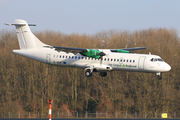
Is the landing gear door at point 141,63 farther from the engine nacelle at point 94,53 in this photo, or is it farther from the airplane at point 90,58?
the engine nacelle at point 94,53

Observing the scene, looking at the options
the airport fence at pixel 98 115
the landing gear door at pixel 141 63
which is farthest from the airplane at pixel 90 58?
the airport fence at pixel 98 115

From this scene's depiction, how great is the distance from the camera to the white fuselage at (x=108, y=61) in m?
34.0

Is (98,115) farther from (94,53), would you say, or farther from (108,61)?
(94,53)

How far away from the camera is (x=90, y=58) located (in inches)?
1455

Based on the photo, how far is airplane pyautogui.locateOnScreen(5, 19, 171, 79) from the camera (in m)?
34.1

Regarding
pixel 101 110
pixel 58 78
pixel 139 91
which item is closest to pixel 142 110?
pixel 139 91

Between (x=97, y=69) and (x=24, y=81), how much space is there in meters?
33.3

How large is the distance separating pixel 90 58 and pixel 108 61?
2462mm

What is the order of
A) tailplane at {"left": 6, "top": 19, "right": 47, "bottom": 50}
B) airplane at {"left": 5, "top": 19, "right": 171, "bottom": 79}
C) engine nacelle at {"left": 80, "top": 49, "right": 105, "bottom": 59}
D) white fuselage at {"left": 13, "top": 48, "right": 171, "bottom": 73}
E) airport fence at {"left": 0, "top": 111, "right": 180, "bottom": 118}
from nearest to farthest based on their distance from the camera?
1. white fuselage at {"left": 13, "top": 48, "right": 171, "bottom": 73}
2. airplane at {"left": 5, "top": 19, "right": 171, "bottom": 79}
3. engine nacelle at {"left": 80, "top": 49, "right": 105, "bottom": 59}
4. tailplane at {"left": 6, "top": 19, "right": 47, "bottom": 50}
5. airport fence at {"left": 0, "top": 111, "right": 180, "bottom": 118}

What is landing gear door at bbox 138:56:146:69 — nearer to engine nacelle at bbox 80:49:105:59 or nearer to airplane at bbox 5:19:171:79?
airplane at bbox 5:19:171:79

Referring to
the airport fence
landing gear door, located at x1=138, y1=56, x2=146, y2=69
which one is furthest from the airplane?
the airport fence

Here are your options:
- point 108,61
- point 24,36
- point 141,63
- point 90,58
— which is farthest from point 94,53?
point 24,36

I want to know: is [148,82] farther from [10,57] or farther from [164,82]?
[10,57]

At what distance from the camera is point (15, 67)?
213 feet
